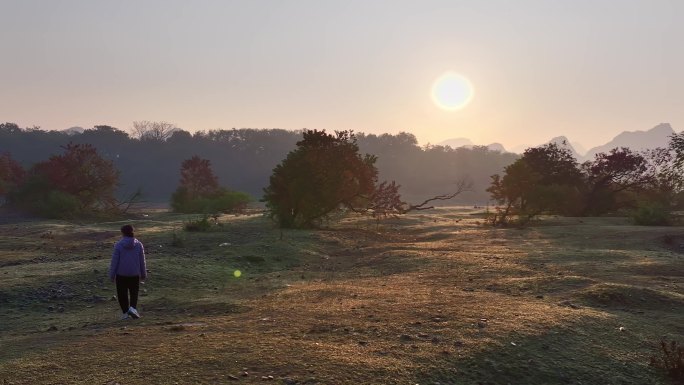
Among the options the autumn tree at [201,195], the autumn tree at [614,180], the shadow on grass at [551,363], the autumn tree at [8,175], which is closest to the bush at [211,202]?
the autumn tree at [201,195]

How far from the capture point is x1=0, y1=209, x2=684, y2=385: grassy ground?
5.57 m

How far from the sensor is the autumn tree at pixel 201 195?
4147 cm

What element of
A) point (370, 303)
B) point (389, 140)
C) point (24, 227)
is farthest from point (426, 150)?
point (370, 303)

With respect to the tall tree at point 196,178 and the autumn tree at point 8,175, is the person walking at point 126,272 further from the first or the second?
the autumn tree at point 8,175

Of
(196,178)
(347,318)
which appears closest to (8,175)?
(196,178)

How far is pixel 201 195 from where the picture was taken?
4672 centimetres

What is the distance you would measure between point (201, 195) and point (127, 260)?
39.2 metres

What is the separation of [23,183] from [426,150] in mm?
100934

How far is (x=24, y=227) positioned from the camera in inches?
1075

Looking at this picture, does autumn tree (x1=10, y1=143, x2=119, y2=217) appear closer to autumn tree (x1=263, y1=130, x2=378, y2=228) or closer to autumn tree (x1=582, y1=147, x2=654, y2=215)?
autumn tree (x1=263, y1=130, x2=378, y2=228)

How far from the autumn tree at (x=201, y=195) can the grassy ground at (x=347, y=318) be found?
24.0 metres

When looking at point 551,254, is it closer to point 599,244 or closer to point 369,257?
point 599,244

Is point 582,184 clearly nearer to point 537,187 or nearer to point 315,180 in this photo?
point 537,187

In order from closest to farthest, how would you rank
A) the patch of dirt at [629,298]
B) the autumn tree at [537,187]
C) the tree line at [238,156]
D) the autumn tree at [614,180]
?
the patch of dirt at [629,298]
the autumn tree at [537,187]
the autumn tree at [614,180]
the tree line at [238,156]
